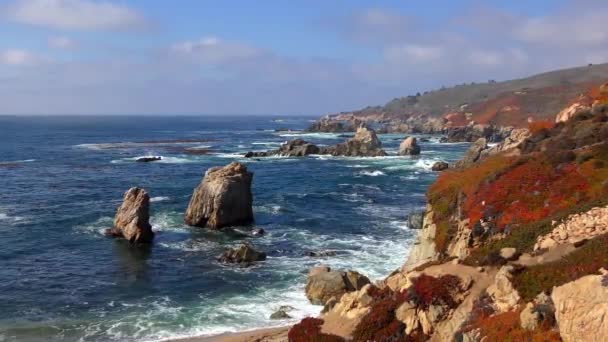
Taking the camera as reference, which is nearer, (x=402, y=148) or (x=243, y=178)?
(x=243, y=178)

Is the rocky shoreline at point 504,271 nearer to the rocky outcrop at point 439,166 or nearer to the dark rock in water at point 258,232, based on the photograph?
the dark rock in water at point 258,232

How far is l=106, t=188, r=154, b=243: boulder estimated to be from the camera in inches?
2066

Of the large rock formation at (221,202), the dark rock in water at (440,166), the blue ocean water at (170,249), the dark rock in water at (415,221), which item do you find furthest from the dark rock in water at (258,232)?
the dark rock in water at (440,166)

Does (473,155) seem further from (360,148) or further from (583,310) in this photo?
(583,310)

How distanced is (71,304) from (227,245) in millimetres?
17394

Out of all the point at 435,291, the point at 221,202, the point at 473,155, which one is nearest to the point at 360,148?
the point at 473,155

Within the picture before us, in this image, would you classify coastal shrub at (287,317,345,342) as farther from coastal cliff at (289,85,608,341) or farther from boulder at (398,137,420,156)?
boulder at (398,137,420,156)

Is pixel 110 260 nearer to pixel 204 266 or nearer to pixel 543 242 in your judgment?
pixel 204 266

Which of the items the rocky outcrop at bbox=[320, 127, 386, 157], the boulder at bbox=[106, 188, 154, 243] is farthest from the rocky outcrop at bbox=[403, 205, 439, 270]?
the rocky outcrop at bbox=[320, 127, 386, 157]

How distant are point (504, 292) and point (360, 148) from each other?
355 feet

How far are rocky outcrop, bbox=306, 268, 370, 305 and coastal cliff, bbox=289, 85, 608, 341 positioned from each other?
5288mm

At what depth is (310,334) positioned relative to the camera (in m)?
24.5

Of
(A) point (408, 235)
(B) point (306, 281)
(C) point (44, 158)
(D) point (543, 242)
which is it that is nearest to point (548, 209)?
(D) point (543, 242)

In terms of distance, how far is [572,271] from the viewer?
65.9 ft
